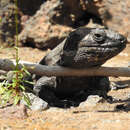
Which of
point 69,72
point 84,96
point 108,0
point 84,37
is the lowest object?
point 84,96

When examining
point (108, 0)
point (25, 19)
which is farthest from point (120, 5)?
point (25, 19)

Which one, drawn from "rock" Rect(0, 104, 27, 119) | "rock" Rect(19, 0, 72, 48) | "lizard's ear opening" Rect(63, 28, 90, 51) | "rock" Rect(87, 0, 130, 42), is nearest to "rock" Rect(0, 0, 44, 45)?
"rock" Rect(19, 0, 72, 48)

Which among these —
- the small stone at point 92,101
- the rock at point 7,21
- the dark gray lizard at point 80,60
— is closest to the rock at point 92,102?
the small stone at point 92,101

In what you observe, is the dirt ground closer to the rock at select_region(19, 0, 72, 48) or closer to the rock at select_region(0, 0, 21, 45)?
the rock at select_region(19, 0, 72, 48)

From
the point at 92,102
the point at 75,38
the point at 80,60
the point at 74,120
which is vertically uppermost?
the point at 75,38

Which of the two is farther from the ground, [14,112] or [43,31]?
[43,31]

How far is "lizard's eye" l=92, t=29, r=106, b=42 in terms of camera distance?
16.9 feet

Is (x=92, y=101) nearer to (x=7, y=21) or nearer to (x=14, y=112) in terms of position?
(x=14, y=112)

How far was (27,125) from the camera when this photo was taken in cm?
380

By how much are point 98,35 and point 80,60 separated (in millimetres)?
541

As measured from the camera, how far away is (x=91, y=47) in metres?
5.19

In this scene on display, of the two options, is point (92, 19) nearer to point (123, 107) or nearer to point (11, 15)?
point (11, 15)

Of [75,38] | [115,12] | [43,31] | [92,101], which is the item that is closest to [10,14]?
[43,31]

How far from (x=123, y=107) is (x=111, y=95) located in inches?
50.2
